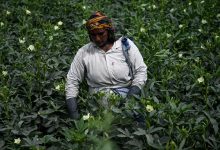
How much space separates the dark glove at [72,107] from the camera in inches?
142

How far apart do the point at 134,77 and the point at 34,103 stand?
986 millimetres

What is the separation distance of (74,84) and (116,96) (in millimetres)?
749

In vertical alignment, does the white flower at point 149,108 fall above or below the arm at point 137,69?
below

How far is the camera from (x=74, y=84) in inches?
149

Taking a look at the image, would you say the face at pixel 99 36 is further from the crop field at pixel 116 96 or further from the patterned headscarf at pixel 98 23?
the crop field at pixel 116 96

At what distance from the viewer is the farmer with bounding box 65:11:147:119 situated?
370 centimetres

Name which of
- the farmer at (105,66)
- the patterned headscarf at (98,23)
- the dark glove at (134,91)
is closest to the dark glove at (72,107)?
the farmer at (105,66)

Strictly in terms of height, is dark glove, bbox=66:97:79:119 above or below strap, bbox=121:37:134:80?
below

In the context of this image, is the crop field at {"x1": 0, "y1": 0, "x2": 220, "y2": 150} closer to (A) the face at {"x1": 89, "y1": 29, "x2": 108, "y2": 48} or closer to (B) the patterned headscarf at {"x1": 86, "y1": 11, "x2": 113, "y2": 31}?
(A) the face at {"x1": 89, "y1": 29, "x2": 108, "y2": 48}

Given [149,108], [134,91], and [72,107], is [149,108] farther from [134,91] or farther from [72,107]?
[72,107]

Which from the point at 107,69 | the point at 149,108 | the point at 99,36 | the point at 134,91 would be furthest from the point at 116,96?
the point at 99,36

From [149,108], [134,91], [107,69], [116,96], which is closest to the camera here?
[149,108]

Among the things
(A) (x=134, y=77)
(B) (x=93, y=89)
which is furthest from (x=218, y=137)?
(B) (x=93, y=89)

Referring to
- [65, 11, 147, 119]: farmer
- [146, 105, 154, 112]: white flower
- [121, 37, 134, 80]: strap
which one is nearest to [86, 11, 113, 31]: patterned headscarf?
[65, 11, 147, 119]: farmer
